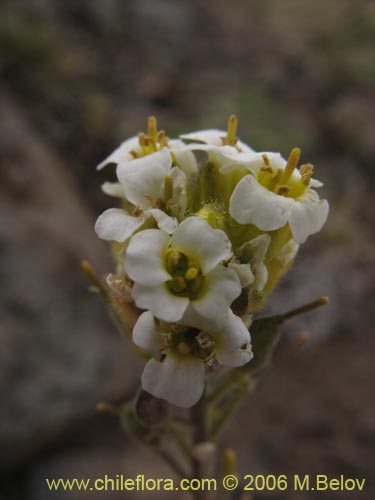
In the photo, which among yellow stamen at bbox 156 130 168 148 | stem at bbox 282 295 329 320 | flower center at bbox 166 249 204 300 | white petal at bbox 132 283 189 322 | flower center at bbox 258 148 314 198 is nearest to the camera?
white petal at bbox 132 283 189 322

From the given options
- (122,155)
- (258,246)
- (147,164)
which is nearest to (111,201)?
(122,155)

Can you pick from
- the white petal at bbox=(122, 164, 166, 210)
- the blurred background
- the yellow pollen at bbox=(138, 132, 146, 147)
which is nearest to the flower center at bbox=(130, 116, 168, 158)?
the yellow pollen at bbox=(138, 132, 146, 147)

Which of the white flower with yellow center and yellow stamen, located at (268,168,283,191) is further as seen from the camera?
yellow stamen, located at (268,168,283,191)

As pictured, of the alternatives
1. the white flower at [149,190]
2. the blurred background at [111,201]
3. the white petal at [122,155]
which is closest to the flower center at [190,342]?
the white flower at [149,190]

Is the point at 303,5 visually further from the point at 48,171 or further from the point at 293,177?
the point at 293,177

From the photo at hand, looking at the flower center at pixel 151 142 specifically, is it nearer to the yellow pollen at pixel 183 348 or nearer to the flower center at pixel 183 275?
the flower center at pixel 183 275

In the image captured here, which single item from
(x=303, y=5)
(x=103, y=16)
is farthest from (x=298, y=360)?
(x=303, y=5)

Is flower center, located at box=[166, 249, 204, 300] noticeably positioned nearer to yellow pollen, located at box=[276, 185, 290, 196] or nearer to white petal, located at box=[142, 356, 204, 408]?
white petal, located at box=[142, 356, 204, 408]

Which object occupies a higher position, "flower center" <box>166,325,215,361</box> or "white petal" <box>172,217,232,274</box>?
"white petal" <box>172,217,232,274</box>

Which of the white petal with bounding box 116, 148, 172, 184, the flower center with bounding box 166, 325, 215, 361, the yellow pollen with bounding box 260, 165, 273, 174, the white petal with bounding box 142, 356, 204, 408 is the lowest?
the white petal with bounding box 142, 356, 204, 408
